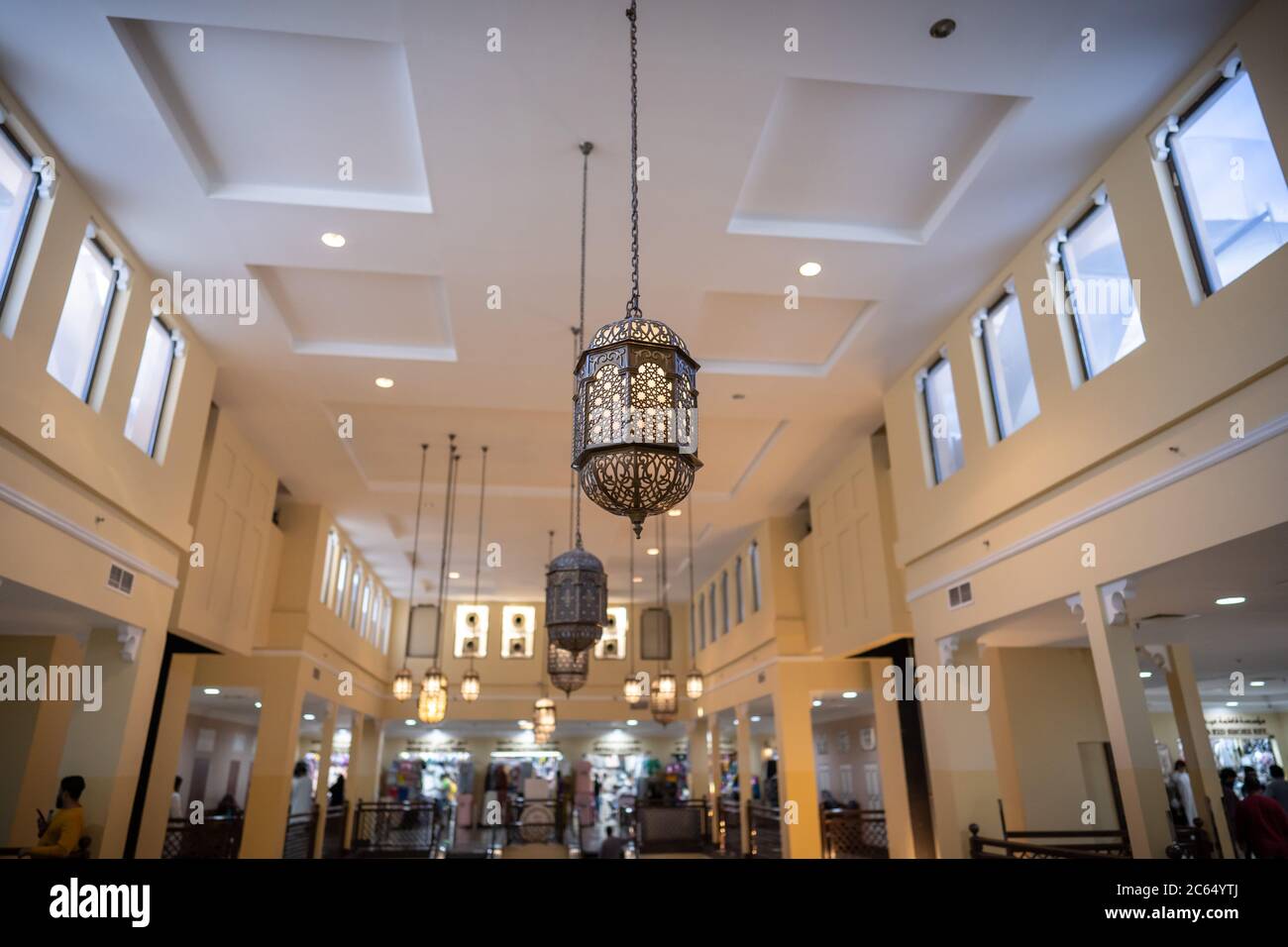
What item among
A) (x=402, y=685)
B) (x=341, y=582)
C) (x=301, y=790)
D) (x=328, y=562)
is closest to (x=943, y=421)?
(x=402, y=685)

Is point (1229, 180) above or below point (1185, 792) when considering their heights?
above

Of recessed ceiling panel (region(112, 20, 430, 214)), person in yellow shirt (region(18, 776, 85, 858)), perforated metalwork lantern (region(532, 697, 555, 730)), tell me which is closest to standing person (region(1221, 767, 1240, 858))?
perforated metalwork lantern (region(532, 697, 555, 730))

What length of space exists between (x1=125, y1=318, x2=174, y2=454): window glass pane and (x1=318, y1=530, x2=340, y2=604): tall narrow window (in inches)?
213

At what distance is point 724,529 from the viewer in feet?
42.5

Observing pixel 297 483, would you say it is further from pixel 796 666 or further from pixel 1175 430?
pixel 1175 430

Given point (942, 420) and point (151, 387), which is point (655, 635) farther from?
point (151, 387)

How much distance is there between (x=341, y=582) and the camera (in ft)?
42.2

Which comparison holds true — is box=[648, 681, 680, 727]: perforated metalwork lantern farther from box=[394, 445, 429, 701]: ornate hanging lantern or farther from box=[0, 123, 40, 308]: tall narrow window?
box=[0, 123, 40, 308]: tall narrow window

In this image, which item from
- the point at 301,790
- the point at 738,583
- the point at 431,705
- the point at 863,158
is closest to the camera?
the point at 863,158

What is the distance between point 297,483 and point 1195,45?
33.7 feet

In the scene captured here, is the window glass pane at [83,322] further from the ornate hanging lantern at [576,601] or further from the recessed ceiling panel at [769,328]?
the recessed ceiling panel at [769,328]

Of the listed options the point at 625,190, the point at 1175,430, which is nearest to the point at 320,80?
the point at 625,190

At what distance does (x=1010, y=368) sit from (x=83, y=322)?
6862 mm

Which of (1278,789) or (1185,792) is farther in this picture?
(1185,792)
